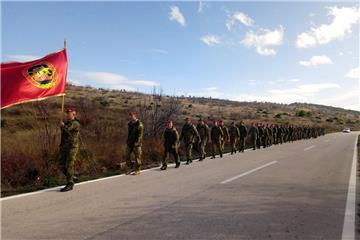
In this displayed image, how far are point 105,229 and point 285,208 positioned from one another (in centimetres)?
326

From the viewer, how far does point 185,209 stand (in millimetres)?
6945

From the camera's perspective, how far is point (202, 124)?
18969mm

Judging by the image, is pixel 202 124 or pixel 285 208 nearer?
pixel 285 208

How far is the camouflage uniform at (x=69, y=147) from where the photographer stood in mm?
9125

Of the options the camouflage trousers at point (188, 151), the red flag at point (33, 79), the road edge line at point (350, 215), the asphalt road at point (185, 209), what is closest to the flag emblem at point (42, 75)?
the red flag at point (33, 79)

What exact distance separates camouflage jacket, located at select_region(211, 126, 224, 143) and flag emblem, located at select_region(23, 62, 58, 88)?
10619 mm

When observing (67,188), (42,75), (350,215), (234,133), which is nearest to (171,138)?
(42,75)

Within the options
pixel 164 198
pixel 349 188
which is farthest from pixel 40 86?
pixel 349 188

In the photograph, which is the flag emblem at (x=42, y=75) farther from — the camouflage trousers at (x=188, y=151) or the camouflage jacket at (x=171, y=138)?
the camouflage trousers at (x=188, y=151)

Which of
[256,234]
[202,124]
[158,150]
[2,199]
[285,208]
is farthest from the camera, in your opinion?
[202,124]

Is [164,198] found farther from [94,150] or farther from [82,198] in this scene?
[94,150]

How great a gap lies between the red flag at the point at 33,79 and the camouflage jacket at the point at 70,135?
905 mm

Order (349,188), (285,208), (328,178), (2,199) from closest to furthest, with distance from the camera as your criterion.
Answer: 1. (285,208)
2. (2,199)
3. (349,188)
4. (328,178)

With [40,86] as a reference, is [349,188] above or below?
below
